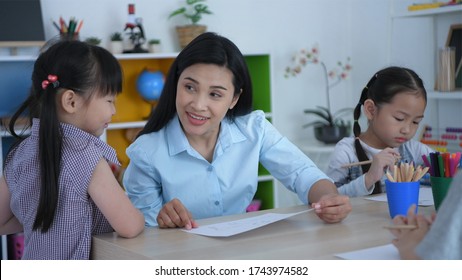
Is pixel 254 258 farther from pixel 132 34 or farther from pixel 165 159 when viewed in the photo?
pixel 132 34

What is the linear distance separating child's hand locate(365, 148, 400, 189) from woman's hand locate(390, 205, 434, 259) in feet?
2.53

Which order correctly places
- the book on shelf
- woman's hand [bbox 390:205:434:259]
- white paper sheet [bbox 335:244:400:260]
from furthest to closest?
the book on shelf < white paper sheet [bbox 335:244:400:260] < woman's hand [bbox 390:205:434:259]

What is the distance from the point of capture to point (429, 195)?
180cm

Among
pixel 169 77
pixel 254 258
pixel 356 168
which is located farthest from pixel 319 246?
pixel 356 168

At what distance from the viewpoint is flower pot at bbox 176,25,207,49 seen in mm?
3918

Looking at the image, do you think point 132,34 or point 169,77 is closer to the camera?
point 169,77

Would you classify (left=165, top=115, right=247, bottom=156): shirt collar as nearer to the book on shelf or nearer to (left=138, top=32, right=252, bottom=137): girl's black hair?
(left=138, top=32, right=252, bottom=137): girl's black hair

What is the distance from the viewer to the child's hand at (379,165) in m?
1.86

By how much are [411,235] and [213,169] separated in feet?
2.80

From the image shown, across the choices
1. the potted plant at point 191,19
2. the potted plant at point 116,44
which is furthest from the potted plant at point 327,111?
the potted plant at point 116,44

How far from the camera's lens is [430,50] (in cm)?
409

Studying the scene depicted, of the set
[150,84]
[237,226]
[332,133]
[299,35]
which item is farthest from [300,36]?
[237,226]

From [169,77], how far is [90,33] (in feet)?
6.88

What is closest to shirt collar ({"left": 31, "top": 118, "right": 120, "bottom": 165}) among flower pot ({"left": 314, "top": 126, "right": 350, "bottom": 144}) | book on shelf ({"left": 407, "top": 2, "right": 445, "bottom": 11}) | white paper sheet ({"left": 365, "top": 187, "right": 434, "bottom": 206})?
white paper sheet ({"left": 365, "top": 187, "right": 434, "bottom": 206})
